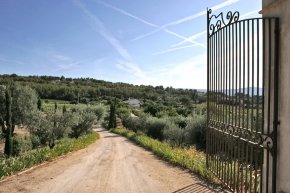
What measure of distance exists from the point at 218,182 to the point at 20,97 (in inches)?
1416

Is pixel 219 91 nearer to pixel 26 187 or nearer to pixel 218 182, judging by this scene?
pixel 218 182

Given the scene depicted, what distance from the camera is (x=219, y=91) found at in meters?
6.80

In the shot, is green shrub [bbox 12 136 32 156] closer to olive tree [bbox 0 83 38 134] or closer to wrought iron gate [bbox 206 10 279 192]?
olive tree [bbox 0 83 38 134]

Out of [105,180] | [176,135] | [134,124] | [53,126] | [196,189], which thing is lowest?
[134,124]

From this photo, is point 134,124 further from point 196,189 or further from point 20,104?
point 196,189

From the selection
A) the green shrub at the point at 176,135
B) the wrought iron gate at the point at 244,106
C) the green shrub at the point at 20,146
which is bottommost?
the green shrub at the point at 20,146

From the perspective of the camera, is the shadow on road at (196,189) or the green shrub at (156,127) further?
the green shrub at (156,127)

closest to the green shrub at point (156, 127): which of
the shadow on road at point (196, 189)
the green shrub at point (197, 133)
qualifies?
the green shrub at point (197, 133)

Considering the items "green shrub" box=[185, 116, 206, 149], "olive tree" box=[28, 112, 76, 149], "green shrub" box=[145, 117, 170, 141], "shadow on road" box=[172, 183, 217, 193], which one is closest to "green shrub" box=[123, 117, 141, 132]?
"green shrub" box=[145, 117, 170, 141]

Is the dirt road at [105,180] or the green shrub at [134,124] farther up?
the dirt road at [105,180]

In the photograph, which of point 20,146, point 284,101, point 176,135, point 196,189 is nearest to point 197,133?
point 176,135

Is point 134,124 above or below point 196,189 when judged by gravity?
below

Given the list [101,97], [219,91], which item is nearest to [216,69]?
[219,91]

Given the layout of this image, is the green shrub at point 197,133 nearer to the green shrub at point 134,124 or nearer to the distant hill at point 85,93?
the green shrub at point 134,124
